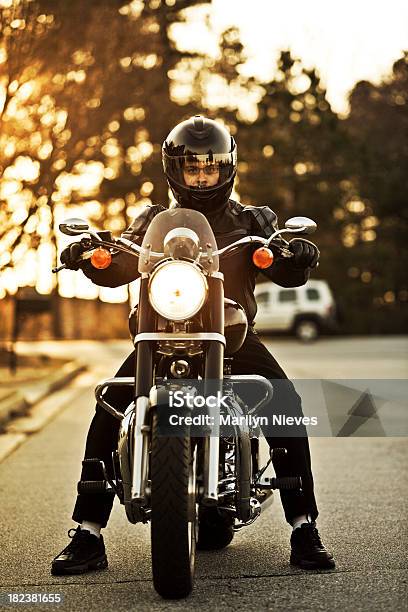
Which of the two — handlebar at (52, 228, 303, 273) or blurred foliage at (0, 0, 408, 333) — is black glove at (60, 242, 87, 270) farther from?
blurred foliage at (0, 0, 408, 333)

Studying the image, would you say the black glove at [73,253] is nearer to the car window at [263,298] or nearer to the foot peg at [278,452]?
the foot peg at [278,452]

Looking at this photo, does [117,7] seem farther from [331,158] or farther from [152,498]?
[331,158]

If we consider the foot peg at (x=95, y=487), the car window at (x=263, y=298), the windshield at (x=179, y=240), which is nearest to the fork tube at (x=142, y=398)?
the windshield at (x=179, y=240)

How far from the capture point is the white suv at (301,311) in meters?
39.1

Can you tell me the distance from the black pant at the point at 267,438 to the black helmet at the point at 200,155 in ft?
2.25

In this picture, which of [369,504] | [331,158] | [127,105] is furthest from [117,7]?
[331,158]

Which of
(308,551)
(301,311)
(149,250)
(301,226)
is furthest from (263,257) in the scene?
(301,311)

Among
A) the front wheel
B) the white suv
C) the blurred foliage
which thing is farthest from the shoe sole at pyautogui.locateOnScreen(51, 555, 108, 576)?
the white suv

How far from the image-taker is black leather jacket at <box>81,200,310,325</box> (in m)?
5.17

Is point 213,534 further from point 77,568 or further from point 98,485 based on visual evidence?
point 98,485

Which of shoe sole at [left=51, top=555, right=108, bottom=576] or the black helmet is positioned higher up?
the black helmet

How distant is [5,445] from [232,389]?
18.7ft

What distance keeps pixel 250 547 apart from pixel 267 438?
76 cm

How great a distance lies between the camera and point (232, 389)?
16.1 feet
